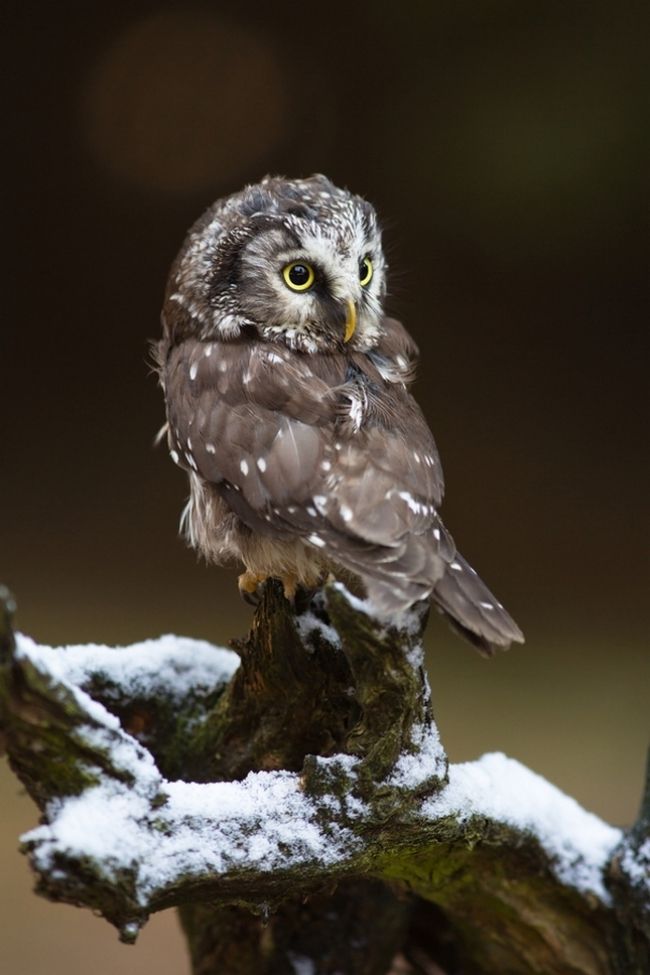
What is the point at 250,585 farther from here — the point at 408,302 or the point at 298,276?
the point at 408,302

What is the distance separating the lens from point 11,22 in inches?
132

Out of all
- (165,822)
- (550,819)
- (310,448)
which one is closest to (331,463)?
(310,448)

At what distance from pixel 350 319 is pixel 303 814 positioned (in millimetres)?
790

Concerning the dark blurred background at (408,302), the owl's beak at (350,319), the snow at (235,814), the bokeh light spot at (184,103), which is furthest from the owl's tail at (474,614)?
the bokeh light spot at (184,103)

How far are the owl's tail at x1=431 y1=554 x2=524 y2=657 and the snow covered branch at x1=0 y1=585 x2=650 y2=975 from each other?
2.3 inches

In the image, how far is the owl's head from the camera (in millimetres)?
1874

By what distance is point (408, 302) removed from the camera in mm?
3799

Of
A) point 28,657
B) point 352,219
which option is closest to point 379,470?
point 352,219

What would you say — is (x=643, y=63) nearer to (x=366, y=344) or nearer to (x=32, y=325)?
(x=366, y=344)

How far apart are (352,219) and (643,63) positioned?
73.4 inches

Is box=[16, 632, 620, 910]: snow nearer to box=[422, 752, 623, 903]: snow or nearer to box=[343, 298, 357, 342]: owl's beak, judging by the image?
box=[422, 752, 623, 903]: snow

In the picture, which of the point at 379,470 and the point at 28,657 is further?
the point at 379,470

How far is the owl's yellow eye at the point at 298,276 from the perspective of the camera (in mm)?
1888

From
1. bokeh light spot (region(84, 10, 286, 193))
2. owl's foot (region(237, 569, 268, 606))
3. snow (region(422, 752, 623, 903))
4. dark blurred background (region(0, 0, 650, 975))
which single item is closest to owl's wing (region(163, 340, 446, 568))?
owl's foot (region(237, 569, 268, 606))
